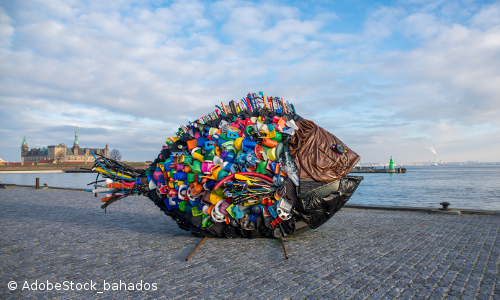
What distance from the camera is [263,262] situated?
4.81 metres

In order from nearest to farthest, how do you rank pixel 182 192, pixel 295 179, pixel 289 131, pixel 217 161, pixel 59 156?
pixel 295 179, pixel 289 131, pixel 217 161, pixel 182 192, pixel 59 156

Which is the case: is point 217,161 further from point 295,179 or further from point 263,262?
point 263,262

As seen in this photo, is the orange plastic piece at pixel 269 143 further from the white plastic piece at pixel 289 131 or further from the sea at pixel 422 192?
the sea at pixel 422 192

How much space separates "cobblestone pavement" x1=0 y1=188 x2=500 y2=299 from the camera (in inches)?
147

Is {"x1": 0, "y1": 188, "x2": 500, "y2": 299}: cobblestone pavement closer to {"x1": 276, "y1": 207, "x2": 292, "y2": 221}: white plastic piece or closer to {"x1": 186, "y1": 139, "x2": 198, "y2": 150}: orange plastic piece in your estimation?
{"x1": 276, "y1": 207, "x2": 292, "y2": 221}: white plastic piece

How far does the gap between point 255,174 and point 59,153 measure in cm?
13811

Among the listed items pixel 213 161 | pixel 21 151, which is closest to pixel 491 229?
pixel 213 161

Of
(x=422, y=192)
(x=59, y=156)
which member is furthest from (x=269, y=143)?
(x=59, y=156)

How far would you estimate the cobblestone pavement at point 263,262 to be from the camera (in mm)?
3730

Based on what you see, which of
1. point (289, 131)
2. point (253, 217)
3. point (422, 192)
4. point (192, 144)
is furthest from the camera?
point (422, 192)

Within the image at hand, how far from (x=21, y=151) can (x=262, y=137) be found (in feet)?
535

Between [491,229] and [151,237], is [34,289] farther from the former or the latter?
[491,229]

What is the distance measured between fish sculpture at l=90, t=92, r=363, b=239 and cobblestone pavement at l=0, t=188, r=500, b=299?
538mm

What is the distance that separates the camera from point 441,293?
3633 millimetres
